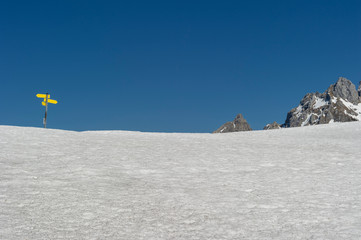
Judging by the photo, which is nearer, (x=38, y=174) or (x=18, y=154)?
(x=38, y=174)

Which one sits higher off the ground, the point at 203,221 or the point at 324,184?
the point at 324,184

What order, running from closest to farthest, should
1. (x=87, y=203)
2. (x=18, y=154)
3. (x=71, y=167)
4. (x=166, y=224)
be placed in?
(x=166, y=224) → (x=87, y=203) → (x=71, y=167) → (x=18, y=154)

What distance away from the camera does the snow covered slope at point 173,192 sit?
6688 millimetres

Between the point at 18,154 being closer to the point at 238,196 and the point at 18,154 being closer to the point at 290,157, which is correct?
the point at 238,196

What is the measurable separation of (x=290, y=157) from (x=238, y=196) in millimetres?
6086

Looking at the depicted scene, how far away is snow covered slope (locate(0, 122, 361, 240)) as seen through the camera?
6.69m

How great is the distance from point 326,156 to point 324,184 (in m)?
4.72

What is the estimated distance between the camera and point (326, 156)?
14.4 metres

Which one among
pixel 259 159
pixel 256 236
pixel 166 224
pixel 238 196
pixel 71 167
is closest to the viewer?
pixel 256 236

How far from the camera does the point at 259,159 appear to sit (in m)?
13.6

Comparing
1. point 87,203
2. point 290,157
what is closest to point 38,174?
point 87,203

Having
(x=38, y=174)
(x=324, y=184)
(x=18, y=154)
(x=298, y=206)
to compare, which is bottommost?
(x=298, y=206)

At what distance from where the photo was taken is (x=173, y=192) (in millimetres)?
9016

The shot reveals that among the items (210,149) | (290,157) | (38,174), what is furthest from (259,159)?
(38,174)
